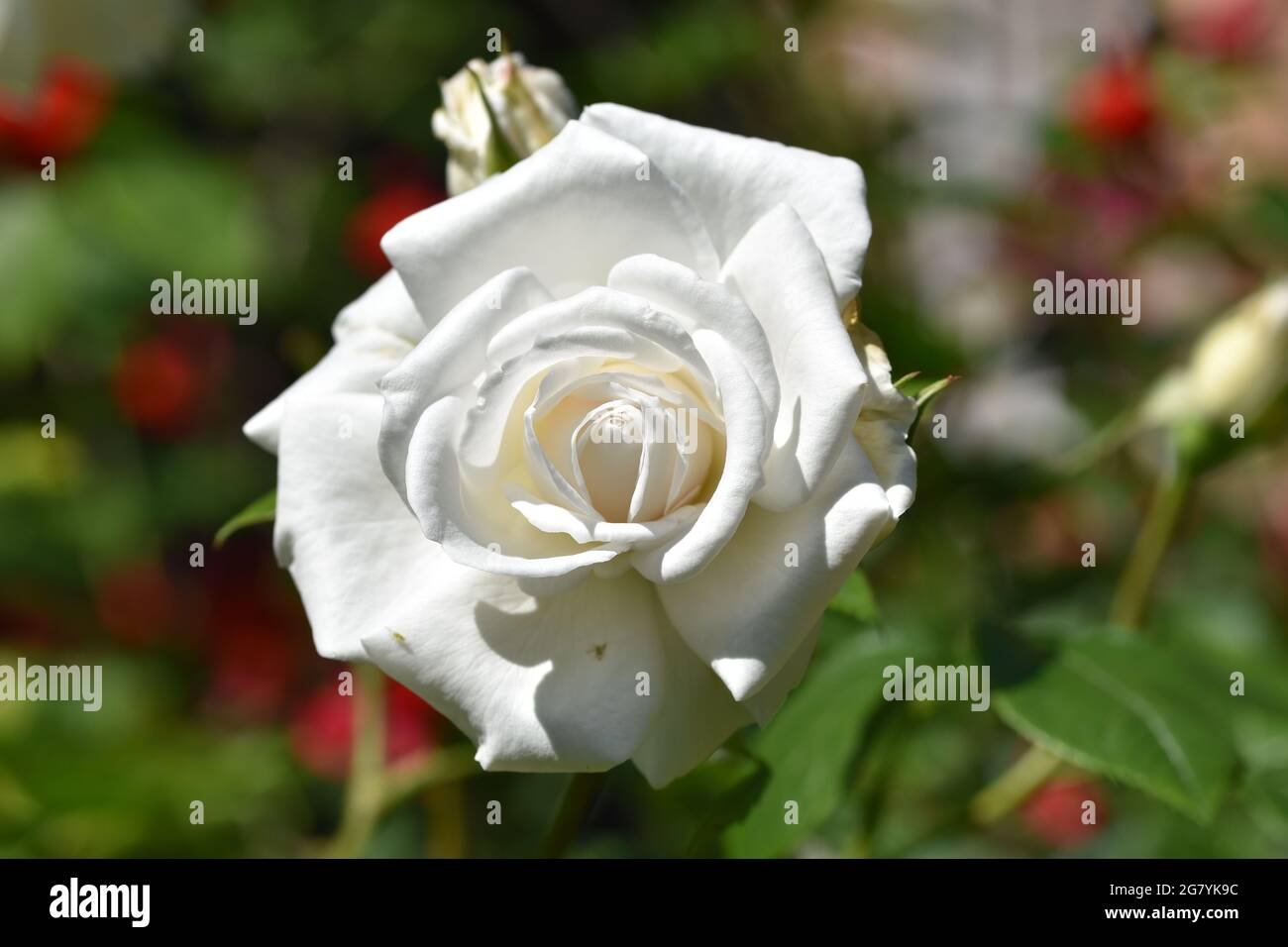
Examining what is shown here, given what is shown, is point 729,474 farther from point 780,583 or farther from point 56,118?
point 56,118

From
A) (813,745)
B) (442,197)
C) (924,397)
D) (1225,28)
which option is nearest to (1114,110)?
(1225,28)

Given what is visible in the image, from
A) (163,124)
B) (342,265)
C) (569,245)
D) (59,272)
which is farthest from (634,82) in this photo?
(569,245)

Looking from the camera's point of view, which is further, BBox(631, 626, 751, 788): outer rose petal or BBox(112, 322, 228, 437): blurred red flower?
BBox(112, 322, 228, 437): blurred red flower

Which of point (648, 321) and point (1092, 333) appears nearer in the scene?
point (648, 321)

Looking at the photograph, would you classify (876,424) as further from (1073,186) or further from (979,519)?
(1073,186)

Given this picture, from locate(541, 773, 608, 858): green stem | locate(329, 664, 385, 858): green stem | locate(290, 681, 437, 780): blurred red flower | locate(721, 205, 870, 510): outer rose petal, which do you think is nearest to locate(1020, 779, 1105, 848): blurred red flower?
locate(290, 681, 437, 780): blurred red flower

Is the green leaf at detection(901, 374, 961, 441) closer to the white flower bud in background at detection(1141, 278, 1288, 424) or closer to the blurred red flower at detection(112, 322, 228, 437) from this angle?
the white flower bud in background at detection(1141, 278, 1288, 424)
